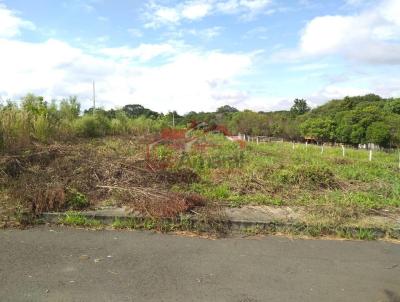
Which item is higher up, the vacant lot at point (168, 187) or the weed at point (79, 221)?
the vacant lot at point (168, 187)

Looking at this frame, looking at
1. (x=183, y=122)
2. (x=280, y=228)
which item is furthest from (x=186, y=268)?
(x=183, y=122)

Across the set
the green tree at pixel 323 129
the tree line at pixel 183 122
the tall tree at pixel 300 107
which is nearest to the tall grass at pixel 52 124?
the tree line at pixel 183 122

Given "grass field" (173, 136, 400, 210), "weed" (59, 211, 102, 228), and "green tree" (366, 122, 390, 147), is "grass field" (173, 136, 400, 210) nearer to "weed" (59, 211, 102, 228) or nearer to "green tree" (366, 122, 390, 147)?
"weed" (59, 211, 102, 228)

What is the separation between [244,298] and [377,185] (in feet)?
18.2

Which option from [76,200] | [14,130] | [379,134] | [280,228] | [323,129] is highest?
[323,129]

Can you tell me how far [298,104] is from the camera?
110m

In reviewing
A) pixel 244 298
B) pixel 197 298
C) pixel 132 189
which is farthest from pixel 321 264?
pixel 132 189

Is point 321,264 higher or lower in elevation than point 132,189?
lower

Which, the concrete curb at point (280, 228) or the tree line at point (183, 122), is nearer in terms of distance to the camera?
the concrete curb at point (280, 228)

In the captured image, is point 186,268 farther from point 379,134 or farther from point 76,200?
point 379,134

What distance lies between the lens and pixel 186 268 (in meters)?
4.15

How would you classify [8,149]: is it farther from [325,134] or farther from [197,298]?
[325,134]

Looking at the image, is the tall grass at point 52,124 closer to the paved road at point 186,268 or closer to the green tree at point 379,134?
the paved road at point 186,268

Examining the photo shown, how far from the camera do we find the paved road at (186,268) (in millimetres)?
3598
